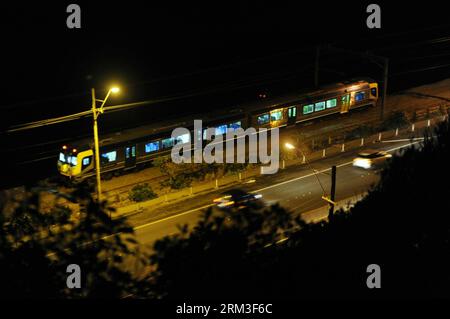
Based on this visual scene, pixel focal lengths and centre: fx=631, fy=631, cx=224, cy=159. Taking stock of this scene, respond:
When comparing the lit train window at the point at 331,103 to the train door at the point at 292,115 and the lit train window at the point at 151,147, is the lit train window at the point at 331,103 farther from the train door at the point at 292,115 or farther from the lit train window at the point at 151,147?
the lit train window at the point at 151,147

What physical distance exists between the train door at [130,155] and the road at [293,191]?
4812 millimetres

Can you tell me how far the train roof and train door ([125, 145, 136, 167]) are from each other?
1.68 feet

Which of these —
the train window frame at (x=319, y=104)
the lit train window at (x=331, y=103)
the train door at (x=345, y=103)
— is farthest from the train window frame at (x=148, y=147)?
the train door at (x=345, y=103)

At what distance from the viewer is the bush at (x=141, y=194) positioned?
3198cm

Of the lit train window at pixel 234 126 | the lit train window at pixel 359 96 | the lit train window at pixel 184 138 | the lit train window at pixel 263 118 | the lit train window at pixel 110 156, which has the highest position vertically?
the lit train window at pixel 359 96

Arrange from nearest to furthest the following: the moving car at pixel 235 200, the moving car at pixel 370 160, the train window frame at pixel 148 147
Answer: the moving car at pixel 235 200 < the moving car at pixel 370 160 < the train window frame at pixel 148 147

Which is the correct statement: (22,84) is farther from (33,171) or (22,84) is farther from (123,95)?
(33,171)

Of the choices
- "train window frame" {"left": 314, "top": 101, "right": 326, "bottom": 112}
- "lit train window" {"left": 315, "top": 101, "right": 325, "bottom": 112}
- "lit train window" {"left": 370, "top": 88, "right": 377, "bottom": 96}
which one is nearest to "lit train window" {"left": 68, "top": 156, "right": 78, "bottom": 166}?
"train window frame" {"left": 314, "top": 101, "right": 326, "bottom": 112}

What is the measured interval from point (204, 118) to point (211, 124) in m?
0.56

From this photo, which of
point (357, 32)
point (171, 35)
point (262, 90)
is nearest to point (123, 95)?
point (262, 90)

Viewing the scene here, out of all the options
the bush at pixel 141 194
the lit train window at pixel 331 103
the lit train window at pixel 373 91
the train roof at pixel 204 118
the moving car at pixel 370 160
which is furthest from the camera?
the lit train window at pixel 373 91

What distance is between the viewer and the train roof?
34.4m

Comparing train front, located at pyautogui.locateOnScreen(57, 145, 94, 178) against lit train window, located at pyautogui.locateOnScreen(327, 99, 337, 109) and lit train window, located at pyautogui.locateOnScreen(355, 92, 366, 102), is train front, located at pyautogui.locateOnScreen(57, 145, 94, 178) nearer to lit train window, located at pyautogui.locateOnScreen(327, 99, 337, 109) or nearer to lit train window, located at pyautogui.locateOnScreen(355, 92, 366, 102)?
lit train window, located at pyautogui.locateOnScreen(327, 99, 337, 109)
